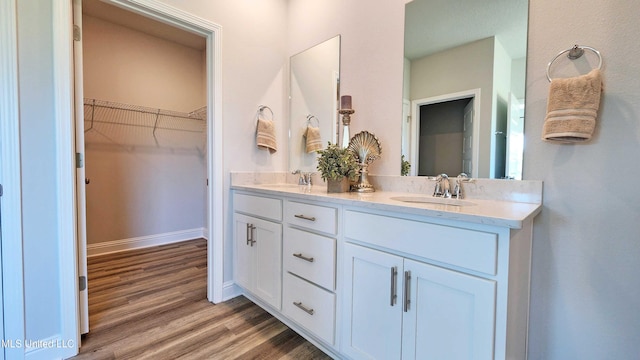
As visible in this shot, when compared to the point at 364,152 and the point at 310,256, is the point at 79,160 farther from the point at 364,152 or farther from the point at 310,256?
the point at 364,152

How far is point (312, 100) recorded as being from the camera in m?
2.31

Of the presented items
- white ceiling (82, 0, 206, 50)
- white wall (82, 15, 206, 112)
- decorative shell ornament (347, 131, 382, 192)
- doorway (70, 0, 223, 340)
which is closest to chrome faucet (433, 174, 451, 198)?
decorative shell ornament (347, 131, 382, 192)

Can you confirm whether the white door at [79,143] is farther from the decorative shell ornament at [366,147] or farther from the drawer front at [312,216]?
the decorative shell ornament at [366,147]

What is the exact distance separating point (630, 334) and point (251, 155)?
2324mm

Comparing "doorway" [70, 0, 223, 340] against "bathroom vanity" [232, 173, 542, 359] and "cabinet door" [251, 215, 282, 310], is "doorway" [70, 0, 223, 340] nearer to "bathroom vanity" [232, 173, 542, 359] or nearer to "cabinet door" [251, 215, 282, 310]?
"cabinet door" [251, 215, 282, 310]

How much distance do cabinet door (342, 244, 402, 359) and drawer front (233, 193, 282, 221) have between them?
1.92ft

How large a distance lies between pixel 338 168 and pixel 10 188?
164 centimetres

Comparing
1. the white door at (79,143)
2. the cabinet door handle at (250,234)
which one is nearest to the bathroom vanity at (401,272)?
the cabinet door handle at (250,234)

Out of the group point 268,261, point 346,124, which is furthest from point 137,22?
point 268,261

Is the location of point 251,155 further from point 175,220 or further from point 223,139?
point 175,220

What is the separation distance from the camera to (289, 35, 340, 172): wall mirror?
7.05 ft

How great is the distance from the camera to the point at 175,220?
11.9 feet

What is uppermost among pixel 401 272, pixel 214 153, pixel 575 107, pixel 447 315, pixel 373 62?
pixel 373 62

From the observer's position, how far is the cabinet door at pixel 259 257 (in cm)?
176
